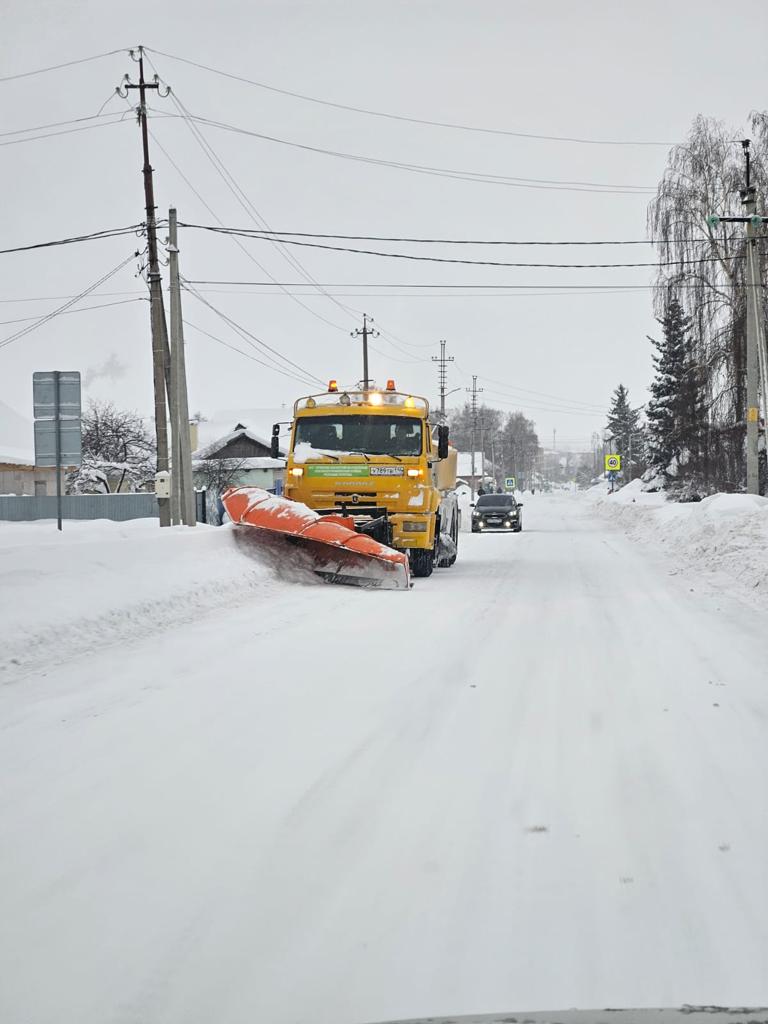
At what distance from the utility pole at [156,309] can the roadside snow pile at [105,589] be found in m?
10.6

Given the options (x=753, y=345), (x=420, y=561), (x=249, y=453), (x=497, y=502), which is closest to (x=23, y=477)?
(x=249, y=453)

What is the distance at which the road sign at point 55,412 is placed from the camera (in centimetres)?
1357

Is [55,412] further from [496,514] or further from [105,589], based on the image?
[496,514]

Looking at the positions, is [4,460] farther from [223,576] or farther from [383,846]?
[383,846]

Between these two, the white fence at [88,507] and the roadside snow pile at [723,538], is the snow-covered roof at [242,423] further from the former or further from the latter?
the roadside snow pile at [723,538]

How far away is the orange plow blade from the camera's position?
13.0 m

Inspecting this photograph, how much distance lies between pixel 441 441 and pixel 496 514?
18642 millimetres

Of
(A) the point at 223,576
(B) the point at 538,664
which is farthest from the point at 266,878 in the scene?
(A) the point at 223,576

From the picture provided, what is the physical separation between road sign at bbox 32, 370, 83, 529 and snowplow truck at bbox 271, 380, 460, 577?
322cm

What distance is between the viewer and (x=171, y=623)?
9531mm

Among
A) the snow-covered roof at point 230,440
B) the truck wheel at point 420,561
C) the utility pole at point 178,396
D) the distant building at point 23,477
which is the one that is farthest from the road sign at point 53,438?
the snow-covered roof at point 230,440

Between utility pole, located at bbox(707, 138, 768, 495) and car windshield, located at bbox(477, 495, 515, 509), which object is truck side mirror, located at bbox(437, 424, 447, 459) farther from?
car windshield, located at bbox(477, 495, 515, 509)

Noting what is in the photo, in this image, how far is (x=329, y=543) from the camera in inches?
513

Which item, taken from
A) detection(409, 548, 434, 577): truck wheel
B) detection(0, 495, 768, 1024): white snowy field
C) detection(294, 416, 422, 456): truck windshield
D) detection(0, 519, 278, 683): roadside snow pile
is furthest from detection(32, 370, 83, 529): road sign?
detection(0, 495, 768, 1024): white snowy field
